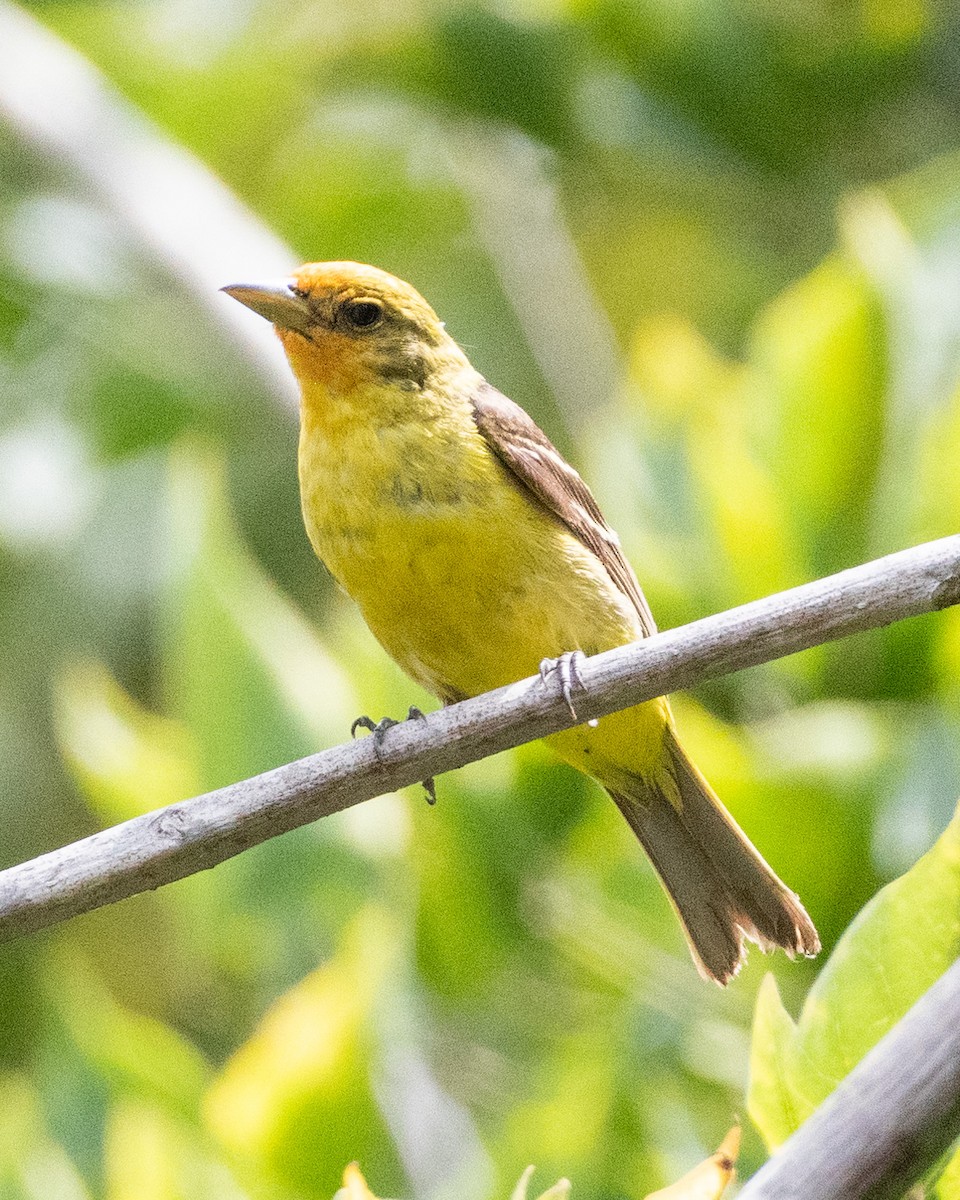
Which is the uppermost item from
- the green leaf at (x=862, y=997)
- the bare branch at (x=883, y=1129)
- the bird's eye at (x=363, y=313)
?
the bird's eye at (x=363, y=313)

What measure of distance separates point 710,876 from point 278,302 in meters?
1.51

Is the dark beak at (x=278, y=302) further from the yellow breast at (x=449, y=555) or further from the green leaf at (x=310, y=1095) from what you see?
the green leaf at (x=310, y=1095)

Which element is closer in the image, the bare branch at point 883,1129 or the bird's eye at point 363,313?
the bare branch at point 883,1129

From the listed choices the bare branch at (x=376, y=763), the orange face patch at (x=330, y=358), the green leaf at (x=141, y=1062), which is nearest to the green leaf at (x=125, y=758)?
the green leaf at (x=141, y=1062)

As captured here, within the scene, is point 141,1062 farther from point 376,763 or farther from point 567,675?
point 567,675

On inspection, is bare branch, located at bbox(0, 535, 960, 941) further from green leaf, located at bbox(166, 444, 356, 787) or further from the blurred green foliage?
green leaf, located at bbox(166, 444, 356, 787)

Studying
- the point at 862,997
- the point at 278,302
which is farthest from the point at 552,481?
the point at 862,997

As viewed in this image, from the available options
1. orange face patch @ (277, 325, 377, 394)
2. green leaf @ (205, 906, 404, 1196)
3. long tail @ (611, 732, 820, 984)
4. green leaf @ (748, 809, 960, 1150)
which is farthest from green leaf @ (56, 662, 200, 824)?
green leaf @ (748, 809, 960, 1150)

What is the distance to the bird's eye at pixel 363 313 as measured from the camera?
3748 millimetres

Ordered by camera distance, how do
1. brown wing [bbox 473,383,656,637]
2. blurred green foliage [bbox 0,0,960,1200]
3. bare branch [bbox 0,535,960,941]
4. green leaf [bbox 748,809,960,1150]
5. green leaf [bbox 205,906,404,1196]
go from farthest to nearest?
1. brown wing [bbox 473,383,656,637]
2. blurred green foliage [bbox 0,0,960,1200]
3. green leaf [bbox 205,906,404,1196]
4. bare branch [bbox 0,535,960,941]
5. green leaf [bbox 748,809,960,1150]

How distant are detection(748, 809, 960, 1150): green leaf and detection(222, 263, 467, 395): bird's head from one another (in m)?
1.83

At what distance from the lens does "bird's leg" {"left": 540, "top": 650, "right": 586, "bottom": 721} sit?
260 cm

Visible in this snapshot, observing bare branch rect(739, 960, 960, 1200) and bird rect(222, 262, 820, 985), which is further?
bird rect(222, 262, 820, 985)

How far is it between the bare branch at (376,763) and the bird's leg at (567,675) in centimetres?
1
